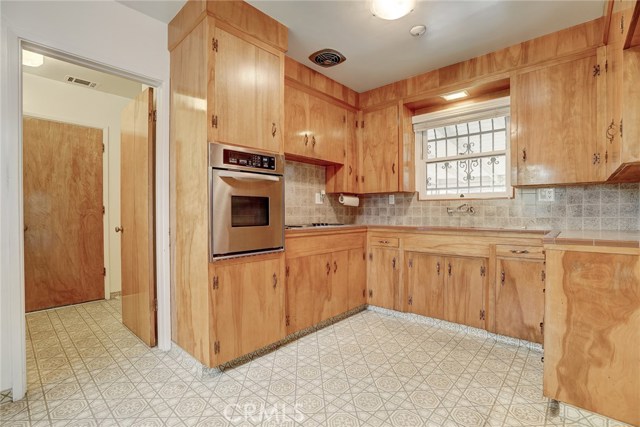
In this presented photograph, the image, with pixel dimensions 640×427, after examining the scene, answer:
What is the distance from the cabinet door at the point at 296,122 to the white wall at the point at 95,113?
2.52m

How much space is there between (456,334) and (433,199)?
1456 mm

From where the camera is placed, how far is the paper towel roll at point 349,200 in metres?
3.66

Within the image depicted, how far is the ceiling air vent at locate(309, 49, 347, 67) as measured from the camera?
109 inches

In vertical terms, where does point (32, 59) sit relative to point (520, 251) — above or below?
above

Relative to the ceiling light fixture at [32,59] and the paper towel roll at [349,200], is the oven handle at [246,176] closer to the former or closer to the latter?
the paper towel roll at [349,200]

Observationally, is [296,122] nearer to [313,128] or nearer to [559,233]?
[313,128]

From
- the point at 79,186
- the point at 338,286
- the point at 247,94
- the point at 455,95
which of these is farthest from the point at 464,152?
the point at 79,186

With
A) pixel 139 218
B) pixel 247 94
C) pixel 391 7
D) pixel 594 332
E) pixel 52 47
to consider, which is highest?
pixel 391 7

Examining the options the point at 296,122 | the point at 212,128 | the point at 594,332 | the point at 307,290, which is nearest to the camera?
the point at 594,332

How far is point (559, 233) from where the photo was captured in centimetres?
209

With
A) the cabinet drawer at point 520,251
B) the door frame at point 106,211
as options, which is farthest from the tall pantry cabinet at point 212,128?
the door frame at point 106,211

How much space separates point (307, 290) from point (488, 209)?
2.00 metres

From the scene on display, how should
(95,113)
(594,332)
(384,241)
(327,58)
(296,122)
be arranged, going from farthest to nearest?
(95,113) < (384,241) < (296,122) < (327,58) < (594,332)

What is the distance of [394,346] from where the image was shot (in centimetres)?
247
